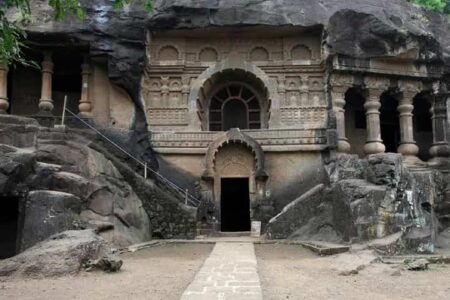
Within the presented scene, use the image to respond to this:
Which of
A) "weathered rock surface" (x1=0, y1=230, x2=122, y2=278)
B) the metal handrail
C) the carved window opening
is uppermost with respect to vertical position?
the carved window opening

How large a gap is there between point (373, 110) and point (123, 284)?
44.1 ft

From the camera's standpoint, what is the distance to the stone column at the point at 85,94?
17.6 m

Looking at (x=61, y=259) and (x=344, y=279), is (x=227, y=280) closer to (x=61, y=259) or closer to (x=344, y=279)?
(x=344, y=279)

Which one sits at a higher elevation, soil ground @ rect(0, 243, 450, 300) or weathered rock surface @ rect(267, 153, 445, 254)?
weathered rock surface @ rect(267, 153, 445, 254)

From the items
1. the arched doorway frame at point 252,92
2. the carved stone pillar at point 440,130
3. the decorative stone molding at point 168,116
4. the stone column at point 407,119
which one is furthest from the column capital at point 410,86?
the decorative stone molding at point 168,116

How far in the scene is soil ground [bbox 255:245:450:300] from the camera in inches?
252

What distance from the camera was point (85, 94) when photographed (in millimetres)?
17688

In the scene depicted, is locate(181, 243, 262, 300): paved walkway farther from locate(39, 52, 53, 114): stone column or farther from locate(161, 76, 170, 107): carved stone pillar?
locate(39, 52, 53, 114): stone column

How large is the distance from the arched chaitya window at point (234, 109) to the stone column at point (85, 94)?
510 cm

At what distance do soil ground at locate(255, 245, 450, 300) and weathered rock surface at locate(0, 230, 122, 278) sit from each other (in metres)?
3.01

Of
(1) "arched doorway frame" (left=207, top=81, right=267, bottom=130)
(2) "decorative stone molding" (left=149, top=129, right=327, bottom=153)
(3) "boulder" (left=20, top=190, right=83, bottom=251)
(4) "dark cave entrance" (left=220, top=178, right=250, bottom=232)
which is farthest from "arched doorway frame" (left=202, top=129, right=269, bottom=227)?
(3) "boulder" (left=20, top=190, right=83, bottom=251)

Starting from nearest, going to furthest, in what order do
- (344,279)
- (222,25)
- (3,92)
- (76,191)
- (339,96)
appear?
(344,279) → (76,191) → (3,92) → (222,25) → (339,96)

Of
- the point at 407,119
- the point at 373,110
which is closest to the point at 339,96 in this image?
the point at 373,110

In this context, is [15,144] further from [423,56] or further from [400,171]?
[423,56]
